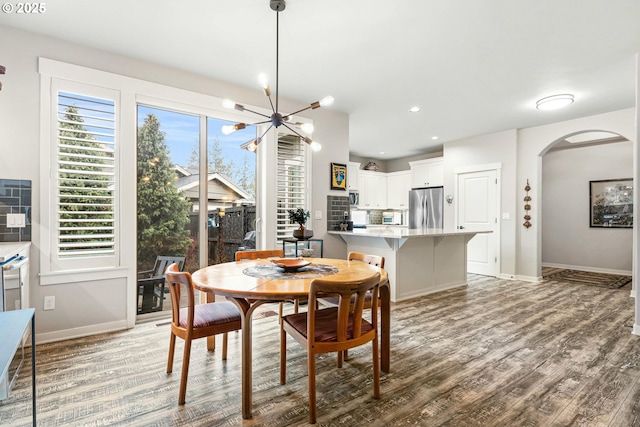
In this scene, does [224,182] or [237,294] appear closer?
[237,294]

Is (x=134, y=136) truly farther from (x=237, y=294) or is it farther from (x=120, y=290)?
(x=237, y=294)

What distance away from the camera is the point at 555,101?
13.4 feet

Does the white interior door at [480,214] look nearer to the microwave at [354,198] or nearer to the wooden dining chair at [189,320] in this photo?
the microwave at [354,198]

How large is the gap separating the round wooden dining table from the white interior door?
4433 millimetres

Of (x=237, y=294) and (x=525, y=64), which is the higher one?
(x=525, y=64)

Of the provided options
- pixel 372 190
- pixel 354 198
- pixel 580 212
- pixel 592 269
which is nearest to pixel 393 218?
pixel 372 190

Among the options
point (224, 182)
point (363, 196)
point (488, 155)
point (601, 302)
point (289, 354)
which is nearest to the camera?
point (289, 354)

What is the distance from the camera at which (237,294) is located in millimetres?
1684

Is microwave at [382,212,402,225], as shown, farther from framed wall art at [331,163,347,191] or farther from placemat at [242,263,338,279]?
placemat at [242,263,338,279]

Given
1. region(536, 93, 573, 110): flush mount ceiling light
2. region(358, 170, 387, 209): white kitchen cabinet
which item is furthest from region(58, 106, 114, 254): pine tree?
region(358, 170, 387, 209): white kitchen cabinet

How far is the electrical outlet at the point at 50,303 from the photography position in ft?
8.89

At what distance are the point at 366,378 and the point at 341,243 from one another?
8.91 ft

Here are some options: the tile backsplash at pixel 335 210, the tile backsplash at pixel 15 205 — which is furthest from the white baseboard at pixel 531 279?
the tile backsplash at pixel 15 205

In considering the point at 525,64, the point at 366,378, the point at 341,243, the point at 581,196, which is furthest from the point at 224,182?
the point at 581,196
